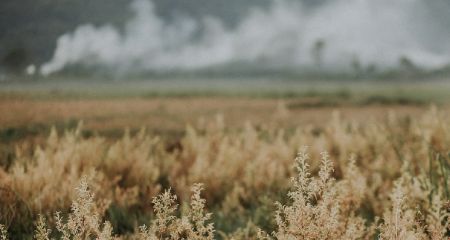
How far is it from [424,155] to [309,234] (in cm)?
413

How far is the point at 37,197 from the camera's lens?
4.18 metres

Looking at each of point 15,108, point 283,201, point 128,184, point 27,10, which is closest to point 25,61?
point 15,108

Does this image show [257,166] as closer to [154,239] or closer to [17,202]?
[17,202]

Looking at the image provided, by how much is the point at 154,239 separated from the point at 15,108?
8585 mm

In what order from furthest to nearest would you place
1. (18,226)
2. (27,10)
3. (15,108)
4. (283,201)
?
(15,108) → (27,10) → (18,226) → (283,201)

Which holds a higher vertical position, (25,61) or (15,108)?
(25,61)

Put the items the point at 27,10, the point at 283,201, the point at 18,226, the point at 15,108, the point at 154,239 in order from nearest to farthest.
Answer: the point at 154,239, the point at 283,201, the point at 18,226, the point at 27,10, the point at 15,108

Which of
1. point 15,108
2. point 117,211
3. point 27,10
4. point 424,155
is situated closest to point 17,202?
point 117,211

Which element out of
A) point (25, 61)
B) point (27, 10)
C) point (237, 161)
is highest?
point (25, 61)

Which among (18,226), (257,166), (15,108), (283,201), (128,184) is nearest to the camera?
(283,201)

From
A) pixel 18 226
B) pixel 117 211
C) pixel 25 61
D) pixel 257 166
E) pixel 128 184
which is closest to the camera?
pixel 18 226

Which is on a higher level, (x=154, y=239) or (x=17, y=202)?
(x=17, y=202)

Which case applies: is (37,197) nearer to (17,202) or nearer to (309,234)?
(17,202)

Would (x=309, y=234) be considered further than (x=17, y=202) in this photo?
No
